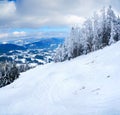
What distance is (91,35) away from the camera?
289 feet

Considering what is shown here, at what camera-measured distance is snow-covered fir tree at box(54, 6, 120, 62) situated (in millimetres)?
82062

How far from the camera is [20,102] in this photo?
3039 cm

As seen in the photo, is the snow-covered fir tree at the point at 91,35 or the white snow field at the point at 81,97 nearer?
the white snow field at the point at 81,97

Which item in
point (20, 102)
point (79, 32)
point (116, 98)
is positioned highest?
point (79, 32)

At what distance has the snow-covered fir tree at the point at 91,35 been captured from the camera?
82.1 m

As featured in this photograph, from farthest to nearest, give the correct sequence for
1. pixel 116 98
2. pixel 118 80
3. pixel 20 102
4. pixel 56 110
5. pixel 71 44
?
pixel 71 44 < pixel 20 102 < pixel 118 80 < pixel 56 110 < pixel 116 98

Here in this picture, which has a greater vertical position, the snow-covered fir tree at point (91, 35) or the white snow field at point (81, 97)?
the snow-covered fir tree at point (91, 35)

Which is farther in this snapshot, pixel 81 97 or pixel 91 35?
pixel 91 35

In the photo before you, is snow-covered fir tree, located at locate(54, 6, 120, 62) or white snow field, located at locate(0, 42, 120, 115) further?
snow-covered fir tree, located at locate(54, 6, 120, 62)

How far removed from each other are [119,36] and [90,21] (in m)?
13.9

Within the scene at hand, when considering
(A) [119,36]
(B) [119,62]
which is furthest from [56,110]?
(A) [119,36]

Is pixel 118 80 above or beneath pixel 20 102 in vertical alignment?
above

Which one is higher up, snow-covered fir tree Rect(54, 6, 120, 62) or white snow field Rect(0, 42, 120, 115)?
snow-covered fir tree Rect(54, 6, 120, 62)

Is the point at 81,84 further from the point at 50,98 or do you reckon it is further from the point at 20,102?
the point at 20,102
